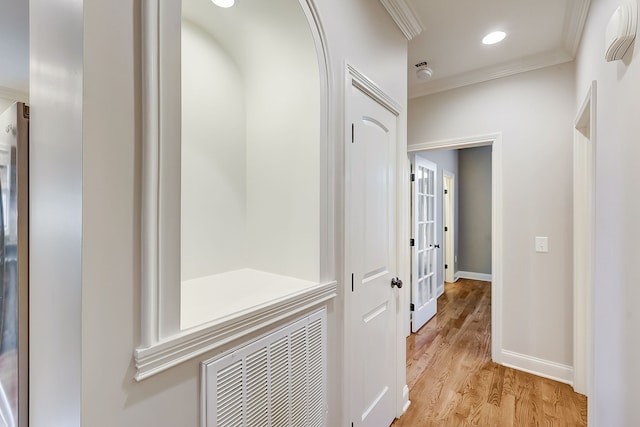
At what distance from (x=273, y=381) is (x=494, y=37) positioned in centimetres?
268

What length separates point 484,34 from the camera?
6.86ft

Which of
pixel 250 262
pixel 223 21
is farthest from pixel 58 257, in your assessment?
pixel 223 21

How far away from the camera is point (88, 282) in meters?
0.59

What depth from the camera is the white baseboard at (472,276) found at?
554 centimetres

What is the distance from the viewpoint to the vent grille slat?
81 cm

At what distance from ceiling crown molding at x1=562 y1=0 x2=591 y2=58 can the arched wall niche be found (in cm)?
180

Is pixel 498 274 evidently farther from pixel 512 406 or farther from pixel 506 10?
pixel 506 10

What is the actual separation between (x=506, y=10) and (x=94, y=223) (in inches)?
99.3

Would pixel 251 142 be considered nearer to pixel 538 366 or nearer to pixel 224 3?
pixel 224 3

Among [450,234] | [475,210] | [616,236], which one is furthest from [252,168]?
[475,210]

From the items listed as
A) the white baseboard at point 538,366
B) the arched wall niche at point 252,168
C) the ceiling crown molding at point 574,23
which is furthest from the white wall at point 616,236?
the arched wall niche at point 252,168

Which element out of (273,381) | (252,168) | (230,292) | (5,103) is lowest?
(273,381)

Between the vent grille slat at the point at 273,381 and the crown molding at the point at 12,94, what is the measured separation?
5.35 feet

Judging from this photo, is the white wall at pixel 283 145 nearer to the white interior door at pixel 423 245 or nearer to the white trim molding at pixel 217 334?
the white trim molding at pixel 217 334
